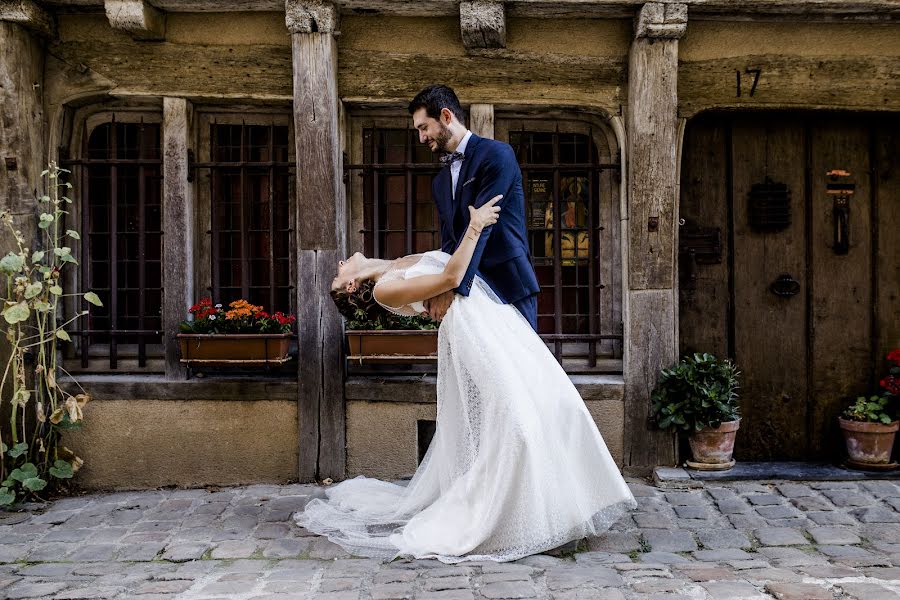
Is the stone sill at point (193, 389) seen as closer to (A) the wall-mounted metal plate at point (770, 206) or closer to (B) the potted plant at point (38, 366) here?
(B) the potted plant at point (38, 366)

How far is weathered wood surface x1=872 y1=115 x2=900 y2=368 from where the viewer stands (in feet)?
18.0

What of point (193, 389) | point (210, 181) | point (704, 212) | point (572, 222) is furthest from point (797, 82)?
point (193, 389)

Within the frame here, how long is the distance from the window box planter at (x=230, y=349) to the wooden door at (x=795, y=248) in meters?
2.74

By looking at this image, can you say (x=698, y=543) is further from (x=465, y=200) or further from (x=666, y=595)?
(x=465, y=200)

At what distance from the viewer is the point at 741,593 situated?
3.17 meters

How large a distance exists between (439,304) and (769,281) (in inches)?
113

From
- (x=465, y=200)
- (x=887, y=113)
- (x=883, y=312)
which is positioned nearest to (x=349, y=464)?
(x=465, y=200)

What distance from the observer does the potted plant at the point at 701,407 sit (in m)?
4.93

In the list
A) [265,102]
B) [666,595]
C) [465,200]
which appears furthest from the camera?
[265,102]

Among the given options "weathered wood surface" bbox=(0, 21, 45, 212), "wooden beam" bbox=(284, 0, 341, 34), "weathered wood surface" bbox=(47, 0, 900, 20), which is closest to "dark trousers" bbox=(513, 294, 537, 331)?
"weathered wood surface" bbox=(47, 0, 900, 20)

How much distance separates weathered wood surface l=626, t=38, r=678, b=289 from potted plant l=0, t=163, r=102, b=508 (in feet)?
10.8

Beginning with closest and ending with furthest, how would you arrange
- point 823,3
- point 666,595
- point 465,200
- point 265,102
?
point 666,595 < point 465,200 < point 823,3 < point 265,102

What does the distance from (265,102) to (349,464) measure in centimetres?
241

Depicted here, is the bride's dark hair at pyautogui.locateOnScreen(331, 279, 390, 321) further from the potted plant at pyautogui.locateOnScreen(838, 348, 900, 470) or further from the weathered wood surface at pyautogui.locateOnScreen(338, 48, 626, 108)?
the potted plant at pyautogui.locateOnScreen(838, 348, 900, 470)
